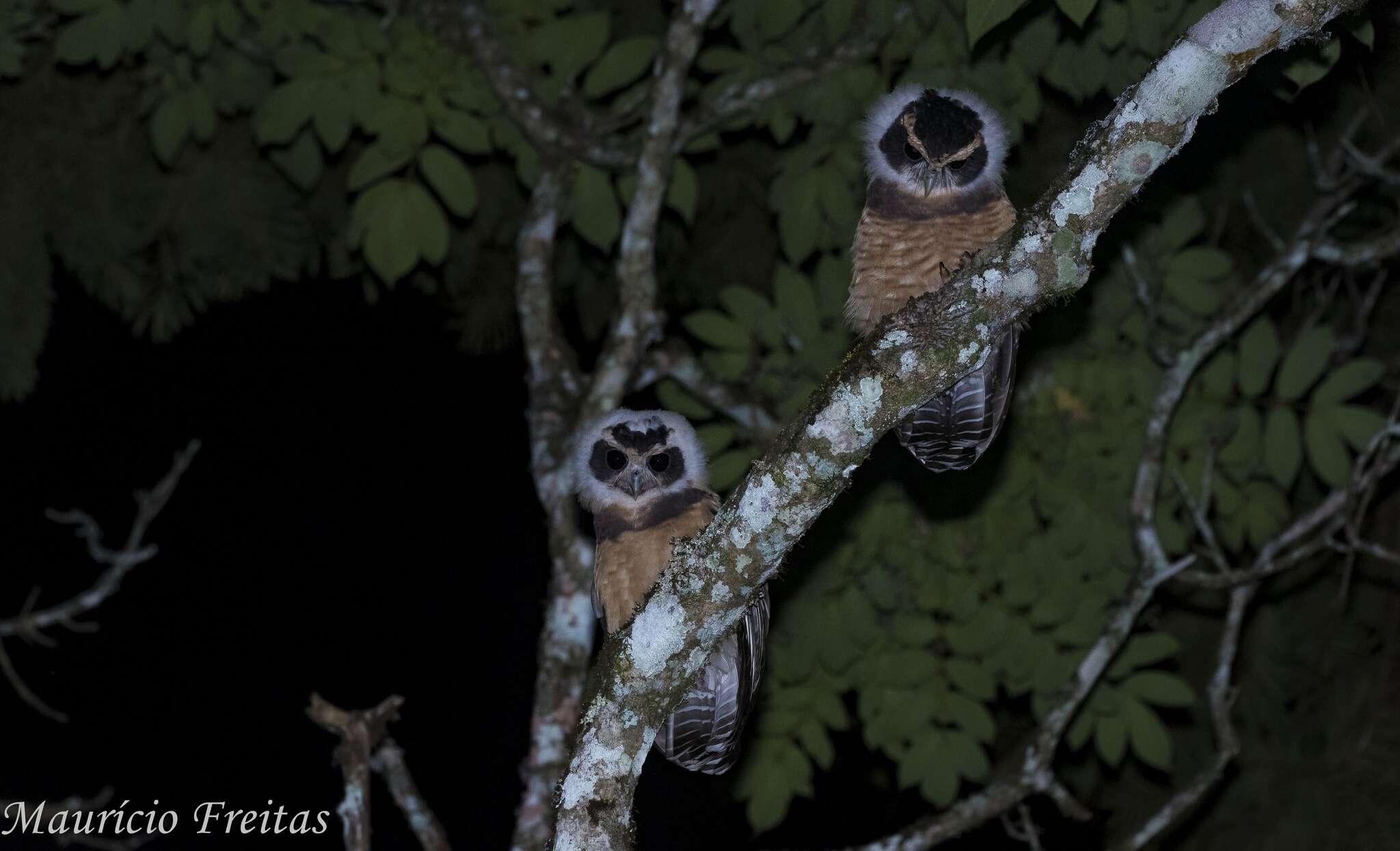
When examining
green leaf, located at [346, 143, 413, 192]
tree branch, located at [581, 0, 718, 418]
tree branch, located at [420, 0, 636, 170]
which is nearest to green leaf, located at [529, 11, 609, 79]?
tree branch, located at [420, 0, 636, 170]

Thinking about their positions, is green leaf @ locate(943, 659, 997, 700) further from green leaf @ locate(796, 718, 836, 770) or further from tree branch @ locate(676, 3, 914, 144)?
tree branch @ locate(676, 3, 914, 144)

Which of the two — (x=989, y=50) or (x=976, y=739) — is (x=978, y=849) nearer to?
(x=976, y=739)

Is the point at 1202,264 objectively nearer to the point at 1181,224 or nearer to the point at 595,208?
the point at 1181,224

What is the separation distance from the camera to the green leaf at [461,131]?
473cm

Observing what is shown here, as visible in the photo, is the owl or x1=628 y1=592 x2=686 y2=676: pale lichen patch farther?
the owl

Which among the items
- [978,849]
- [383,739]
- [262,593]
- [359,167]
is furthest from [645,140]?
[978,849]

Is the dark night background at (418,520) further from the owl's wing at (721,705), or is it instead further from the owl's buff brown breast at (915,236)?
the owl's buff brown breast at (915,236)

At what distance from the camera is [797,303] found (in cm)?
498

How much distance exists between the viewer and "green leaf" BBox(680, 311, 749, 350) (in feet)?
16.5

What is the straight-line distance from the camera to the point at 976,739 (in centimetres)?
525

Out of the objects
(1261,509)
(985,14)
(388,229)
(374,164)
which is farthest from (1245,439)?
(374,164)

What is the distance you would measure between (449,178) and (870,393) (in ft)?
7.87

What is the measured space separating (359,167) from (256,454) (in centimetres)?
261

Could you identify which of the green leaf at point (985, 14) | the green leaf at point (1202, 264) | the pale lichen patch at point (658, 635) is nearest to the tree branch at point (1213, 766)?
the green leaf at point (1202, 264)
